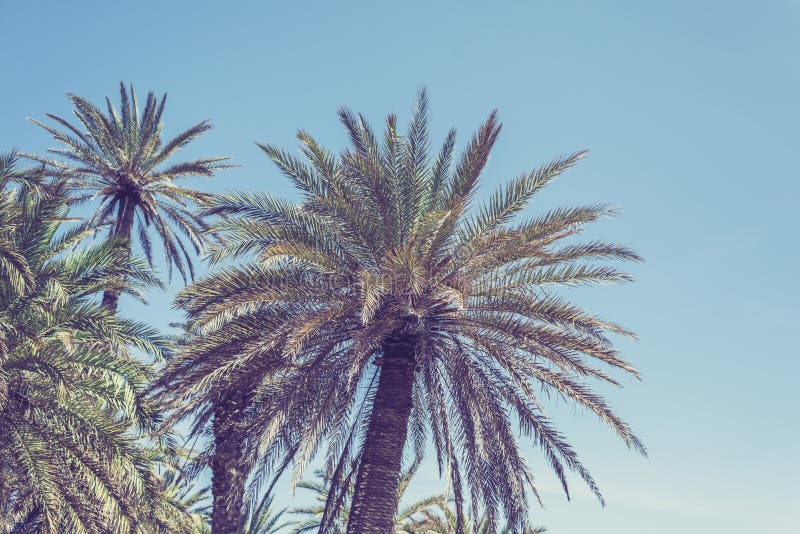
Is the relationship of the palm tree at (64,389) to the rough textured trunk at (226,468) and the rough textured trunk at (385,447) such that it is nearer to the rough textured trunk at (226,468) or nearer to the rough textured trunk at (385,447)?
the rough textured trunk at (226,468)

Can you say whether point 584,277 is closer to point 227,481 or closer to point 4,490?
point 227,481

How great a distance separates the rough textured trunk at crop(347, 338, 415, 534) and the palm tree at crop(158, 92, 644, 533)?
25 mm

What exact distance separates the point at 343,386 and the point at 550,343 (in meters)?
3.80

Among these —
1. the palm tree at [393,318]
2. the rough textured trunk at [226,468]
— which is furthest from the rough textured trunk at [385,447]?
the rough textured trunk at [226,468]

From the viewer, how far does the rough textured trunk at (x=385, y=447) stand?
41.0ft

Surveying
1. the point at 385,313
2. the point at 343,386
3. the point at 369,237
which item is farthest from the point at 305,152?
→ the point at 343,386

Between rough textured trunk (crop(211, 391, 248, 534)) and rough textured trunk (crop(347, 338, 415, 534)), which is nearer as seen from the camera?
rough textured trunk (crop(347, 338, 415, 534))

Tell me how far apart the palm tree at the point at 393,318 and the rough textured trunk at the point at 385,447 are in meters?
0.03

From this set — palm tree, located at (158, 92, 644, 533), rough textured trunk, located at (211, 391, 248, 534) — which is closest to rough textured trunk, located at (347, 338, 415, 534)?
palm tree, located at (158, 92, 644, 533)

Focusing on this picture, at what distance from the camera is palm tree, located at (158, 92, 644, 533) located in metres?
12.3

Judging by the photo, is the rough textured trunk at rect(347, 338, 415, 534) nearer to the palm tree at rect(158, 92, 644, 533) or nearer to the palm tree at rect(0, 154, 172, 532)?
the palm tree at rect(158, 92, 644, 533)

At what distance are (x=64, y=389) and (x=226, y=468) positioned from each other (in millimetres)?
4888

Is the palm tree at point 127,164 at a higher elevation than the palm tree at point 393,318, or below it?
higher

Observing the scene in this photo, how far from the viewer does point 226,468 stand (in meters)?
16.4
